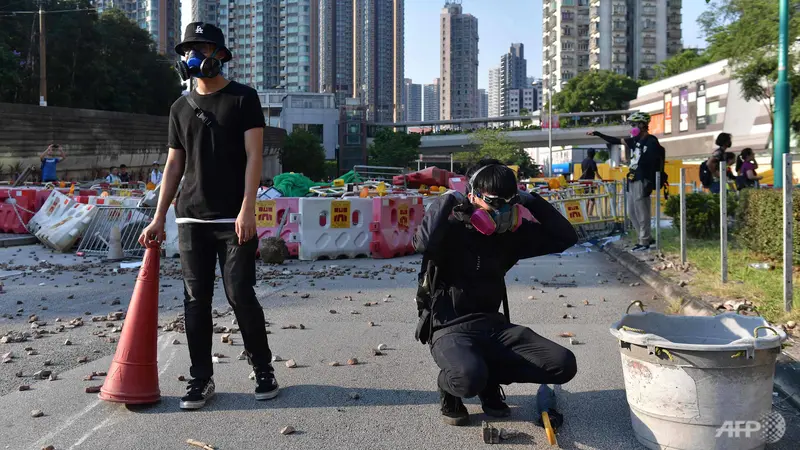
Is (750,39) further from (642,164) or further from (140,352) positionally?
(140,352)

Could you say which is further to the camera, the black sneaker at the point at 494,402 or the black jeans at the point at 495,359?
the black sneaker at the point at 494,402

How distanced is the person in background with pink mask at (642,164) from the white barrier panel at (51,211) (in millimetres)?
10477

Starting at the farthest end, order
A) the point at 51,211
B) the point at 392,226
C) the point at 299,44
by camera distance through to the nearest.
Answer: the point at 299,44 → the point at 51,211 → the point at 392,226

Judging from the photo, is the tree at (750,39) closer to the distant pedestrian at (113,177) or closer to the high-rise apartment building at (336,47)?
the distant pedestrian at (113,177)

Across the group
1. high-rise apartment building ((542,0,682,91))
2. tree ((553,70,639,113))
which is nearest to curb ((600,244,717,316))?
tree ((553,70,639,113))

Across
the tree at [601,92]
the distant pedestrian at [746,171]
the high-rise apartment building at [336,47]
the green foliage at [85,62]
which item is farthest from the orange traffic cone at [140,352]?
the high-rise apartment building at [336,47]

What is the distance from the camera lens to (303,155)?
298 ft

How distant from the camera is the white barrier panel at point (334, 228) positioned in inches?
571

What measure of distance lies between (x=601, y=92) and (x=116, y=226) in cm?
10377

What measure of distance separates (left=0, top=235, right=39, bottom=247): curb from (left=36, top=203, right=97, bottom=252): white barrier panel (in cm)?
113

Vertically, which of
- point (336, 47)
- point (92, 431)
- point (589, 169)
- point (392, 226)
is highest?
point (336, 47)

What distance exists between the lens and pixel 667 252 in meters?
13.3

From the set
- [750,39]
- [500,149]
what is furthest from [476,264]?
[500,149]

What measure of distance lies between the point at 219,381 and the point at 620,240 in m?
12.7
